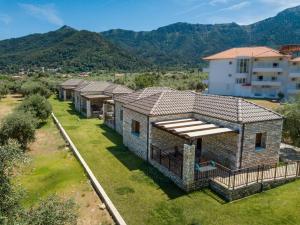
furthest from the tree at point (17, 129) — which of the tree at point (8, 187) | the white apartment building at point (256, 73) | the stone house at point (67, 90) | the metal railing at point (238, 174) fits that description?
the white apartment building at point (256, 73)

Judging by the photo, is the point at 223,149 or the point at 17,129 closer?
Result: the point at 223,149

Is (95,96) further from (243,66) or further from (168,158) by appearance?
(243,66)

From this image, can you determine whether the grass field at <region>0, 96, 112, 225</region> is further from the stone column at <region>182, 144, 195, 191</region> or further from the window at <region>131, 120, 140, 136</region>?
the window at <region>131, 120, 140, 136</region>

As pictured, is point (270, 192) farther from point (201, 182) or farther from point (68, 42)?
point (68, 42)

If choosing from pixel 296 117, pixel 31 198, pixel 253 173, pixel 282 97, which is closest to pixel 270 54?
pixel 282 97

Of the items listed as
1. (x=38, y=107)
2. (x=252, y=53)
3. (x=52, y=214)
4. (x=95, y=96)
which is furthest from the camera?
(x=252, y=53)

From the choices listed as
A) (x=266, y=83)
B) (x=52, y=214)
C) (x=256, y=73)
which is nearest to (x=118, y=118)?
(x=52, y=214)

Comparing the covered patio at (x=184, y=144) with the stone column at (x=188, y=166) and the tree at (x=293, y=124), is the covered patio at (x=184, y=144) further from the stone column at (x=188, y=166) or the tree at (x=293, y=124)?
the tree at (x=293, y=124)
